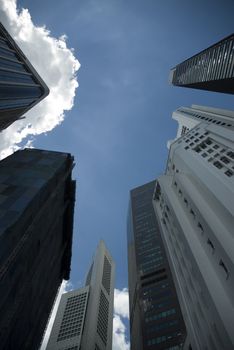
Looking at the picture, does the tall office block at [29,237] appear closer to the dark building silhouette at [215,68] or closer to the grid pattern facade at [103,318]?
the dark building silhouette at [215,68]

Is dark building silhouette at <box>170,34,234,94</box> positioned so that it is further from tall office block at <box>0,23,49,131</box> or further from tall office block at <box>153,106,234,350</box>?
tall office block at <box>0,23,49,131</box>

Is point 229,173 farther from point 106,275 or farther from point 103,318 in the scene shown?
point 106,275

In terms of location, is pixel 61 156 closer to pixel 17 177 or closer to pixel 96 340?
pixel 17 177

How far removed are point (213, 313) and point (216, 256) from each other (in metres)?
7.02

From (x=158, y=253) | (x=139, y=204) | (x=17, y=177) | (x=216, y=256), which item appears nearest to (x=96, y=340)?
(x=158, y=253)

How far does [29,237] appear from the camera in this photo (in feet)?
83.1

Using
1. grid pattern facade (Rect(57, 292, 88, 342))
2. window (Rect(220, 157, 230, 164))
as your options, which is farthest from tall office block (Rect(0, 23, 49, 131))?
grid pattern facade (Rect(57, 292, 88, 342))

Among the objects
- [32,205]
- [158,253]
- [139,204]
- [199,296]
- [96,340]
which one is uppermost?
[139,204]

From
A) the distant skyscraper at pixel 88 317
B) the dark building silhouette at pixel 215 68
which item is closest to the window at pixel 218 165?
the dark building silhouette at pixel 215 68

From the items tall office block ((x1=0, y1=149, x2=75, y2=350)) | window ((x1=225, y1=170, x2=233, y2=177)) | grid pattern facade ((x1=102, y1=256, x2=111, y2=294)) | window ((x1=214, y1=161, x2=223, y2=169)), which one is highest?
grid pattern facade ((x1=102, y1=256, x2=111, y2=294))

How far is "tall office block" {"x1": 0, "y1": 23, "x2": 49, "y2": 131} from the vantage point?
5403cm

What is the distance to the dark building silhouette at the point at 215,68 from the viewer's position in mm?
57906

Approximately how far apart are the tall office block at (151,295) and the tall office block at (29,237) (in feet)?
132

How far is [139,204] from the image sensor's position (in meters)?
149
